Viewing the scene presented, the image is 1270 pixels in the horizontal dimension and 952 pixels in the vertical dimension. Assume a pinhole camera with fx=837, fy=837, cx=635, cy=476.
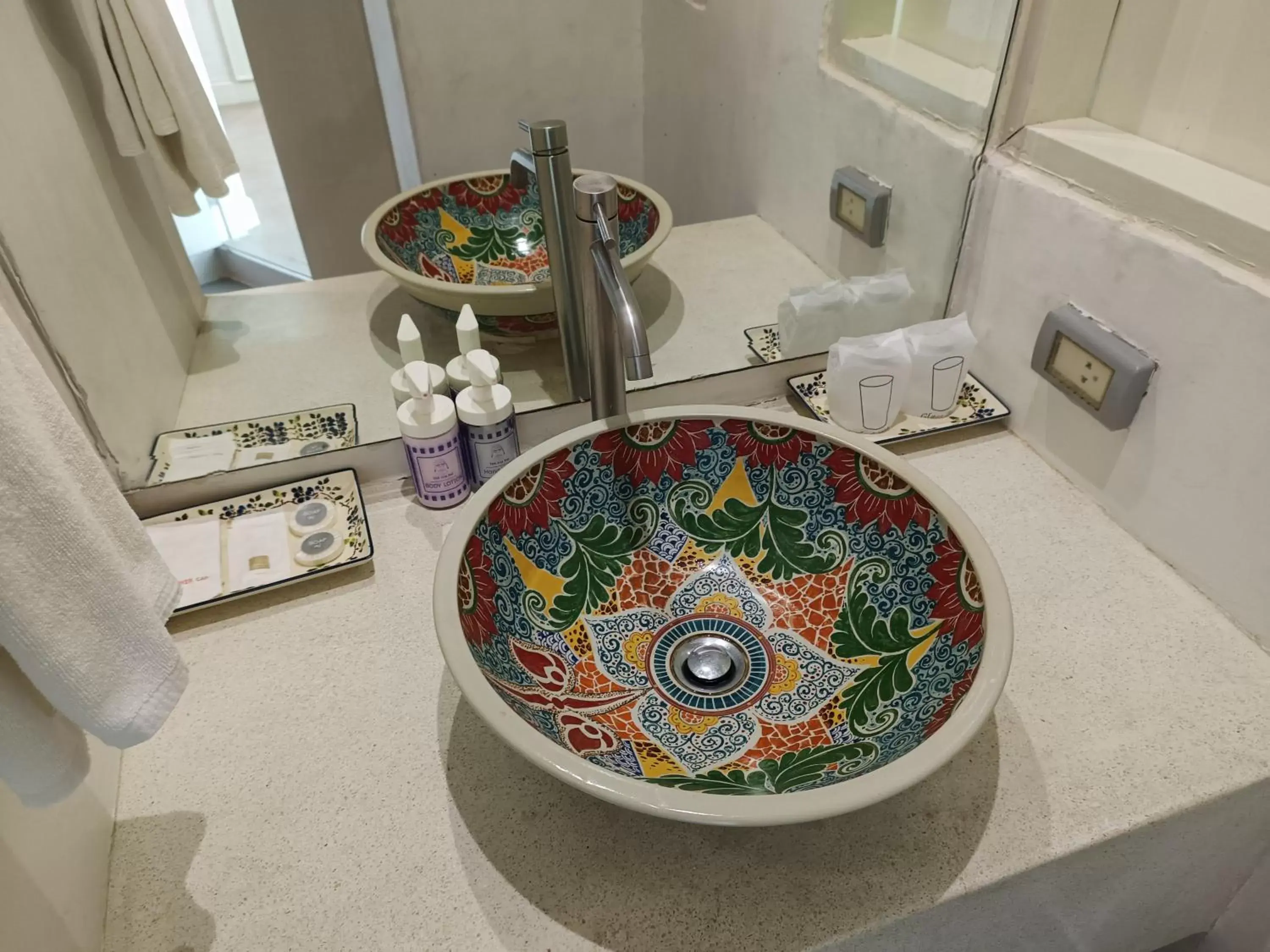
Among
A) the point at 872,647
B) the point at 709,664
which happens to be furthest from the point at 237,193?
the point at 872,647

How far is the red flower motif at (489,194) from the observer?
37.3 inches

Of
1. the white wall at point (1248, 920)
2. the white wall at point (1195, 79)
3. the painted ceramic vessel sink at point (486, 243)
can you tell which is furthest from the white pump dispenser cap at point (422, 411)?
the white wall at point (1248, 920)

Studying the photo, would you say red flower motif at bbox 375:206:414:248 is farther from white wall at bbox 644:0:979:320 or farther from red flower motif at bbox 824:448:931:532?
red flower motif at bbox 824:448:931:532

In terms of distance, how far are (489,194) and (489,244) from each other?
0.20 ft

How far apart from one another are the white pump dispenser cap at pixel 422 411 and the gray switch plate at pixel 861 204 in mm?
574

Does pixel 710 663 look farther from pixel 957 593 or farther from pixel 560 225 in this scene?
pixel 560 225

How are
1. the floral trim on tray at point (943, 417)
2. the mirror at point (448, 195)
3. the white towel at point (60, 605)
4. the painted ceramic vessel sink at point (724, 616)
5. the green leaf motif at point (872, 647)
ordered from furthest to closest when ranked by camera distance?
1. the floral trim on tray at point (943, 417)
2. the mirror at point (448, 195)
3. the green leaf motif at point (872, 647)
4. the painted ceramic vessel sink at point (724, 616)
5. the white towel at point (60, 605)

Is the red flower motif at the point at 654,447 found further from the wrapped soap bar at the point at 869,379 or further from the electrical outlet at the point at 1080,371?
the electrical outlet at the point at 1080,371

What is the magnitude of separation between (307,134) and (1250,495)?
94cm

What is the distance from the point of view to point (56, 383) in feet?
2.43

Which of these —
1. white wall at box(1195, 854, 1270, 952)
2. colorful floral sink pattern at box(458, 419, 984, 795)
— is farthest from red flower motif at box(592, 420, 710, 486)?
white wall at box(1195, 854, 1270, 952)

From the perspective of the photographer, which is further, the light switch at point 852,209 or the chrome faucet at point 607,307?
the light switch at point 852,209

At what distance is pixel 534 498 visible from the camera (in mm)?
793

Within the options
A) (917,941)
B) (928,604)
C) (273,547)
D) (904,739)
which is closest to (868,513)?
(928,604)
